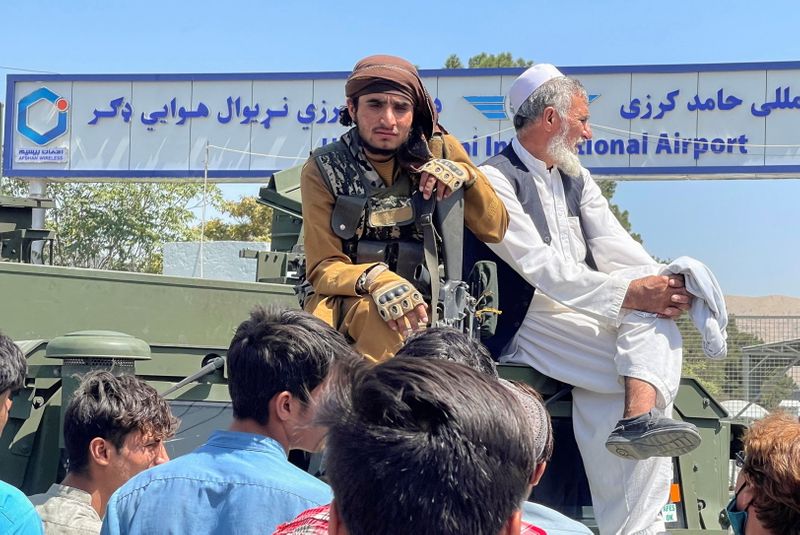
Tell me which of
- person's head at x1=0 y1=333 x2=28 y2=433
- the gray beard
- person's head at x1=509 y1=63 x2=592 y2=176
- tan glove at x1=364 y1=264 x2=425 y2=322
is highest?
person's head at x1=509 y1=63 x2=592 y2=176

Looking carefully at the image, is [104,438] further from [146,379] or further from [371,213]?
[146,379]

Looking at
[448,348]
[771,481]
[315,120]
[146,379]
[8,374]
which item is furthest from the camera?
[315,120]

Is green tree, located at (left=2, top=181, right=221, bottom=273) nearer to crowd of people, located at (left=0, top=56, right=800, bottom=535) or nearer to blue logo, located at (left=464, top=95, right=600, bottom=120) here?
blue logo, located at (left=464, top=95, right=600, bottom=120)

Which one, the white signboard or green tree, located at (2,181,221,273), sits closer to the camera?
the white signboard

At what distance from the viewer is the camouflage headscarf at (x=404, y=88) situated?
3.71 meters

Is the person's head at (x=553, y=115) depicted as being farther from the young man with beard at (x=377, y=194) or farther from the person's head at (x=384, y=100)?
the person's head at (x=384, y=100)

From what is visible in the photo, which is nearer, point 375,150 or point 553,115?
point 375,150

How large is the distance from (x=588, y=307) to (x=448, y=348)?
177 centimetres

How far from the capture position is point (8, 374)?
3164 mm

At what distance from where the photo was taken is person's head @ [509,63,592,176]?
4.39m

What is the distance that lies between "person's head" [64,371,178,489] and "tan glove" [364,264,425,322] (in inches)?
30.2

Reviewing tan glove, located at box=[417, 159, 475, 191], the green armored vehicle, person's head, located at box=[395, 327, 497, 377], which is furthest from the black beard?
person's head, located at box=[395, 327, 497, 377]

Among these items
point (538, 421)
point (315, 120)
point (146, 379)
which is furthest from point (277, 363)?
point (315, 120)

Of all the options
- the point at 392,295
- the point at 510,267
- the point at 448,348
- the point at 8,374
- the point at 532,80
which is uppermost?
the point at 532,80
